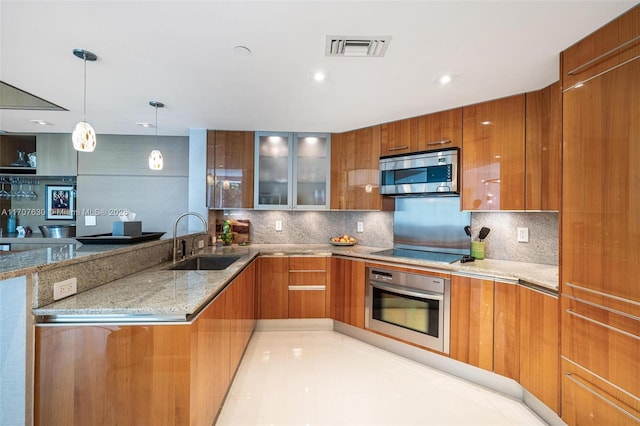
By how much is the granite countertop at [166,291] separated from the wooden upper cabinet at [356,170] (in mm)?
862

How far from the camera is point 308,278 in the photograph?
3.08 m

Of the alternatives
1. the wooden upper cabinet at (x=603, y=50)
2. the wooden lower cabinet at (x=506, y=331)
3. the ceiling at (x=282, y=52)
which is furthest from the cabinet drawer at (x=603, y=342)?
the ceiling at (x=282, y=52)

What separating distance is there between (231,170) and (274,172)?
52 centimetres

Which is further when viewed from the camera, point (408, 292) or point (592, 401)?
point (408, 292)

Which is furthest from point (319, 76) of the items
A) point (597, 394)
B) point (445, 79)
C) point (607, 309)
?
point (597, 394)

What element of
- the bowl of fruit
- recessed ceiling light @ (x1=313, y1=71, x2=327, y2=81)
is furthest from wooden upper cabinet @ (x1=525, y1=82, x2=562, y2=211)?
the bowl of fruit

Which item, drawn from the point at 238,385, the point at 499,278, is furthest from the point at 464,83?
the point at 238,385

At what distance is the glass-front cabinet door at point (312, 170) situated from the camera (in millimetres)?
3372

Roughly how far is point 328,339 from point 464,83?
8.74ft

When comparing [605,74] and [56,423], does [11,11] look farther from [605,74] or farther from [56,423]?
[605,74]

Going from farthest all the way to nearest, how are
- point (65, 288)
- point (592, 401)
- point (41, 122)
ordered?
point (41, 122) < point (592, 401) < point (65, 288)

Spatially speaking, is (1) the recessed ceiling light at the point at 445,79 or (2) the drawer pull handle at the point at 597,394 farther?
(1) the recessed ceiling light at the point at 445,79

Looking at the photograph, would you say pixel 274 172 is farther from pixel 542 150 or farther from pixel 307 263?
pixel 542 150

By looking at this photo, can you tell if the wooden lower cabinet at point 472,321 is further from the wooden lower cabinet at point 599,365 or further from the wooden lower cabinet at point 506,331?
the wooden lower cabinet at point 599,365
